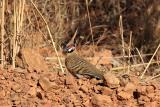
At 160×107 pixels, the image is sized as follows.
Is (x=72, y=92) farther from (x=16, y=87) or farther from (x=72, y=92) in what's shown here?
(x=16, y=87)

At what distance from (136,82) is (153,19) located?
11.9 feet

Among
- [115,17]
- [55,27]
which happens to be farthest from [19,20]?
[115,17]

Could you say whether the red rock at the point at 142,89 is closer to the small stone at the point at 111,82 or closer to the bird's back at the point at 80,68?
the small stone at the point at 111,82

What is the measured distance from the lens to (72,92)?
A: 6113 millimetres

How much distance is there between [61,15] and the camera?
966 cm

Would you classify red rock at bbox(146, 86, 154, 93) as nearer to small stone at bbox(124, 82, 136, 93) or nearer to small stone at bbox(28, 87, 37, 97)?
small stone at bbox(124, 82, 136, 93)

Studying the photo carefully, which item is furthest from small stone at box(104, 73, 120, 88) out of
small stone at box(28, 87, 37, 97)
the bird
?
small stone at box(28, 87, 37, 97)

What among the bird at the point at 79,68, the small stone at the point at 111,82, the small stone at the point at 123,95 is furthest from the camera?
the bird at the point at 79,68

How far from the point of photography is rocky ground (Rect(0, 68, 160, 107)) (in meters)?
5.95

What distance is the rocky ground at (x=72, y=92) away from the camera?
5949 millimetres

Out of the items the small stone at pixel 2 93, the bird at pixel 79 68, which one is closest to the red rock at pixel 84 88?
the bird at pixel 79 68

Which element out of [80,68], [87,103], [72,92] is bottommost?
[87,103]

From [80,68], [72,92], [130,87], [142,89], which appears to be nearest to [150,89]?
[142,89]

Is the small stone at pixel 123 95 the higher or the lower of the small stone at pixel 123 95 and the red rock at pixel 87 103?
the higher
